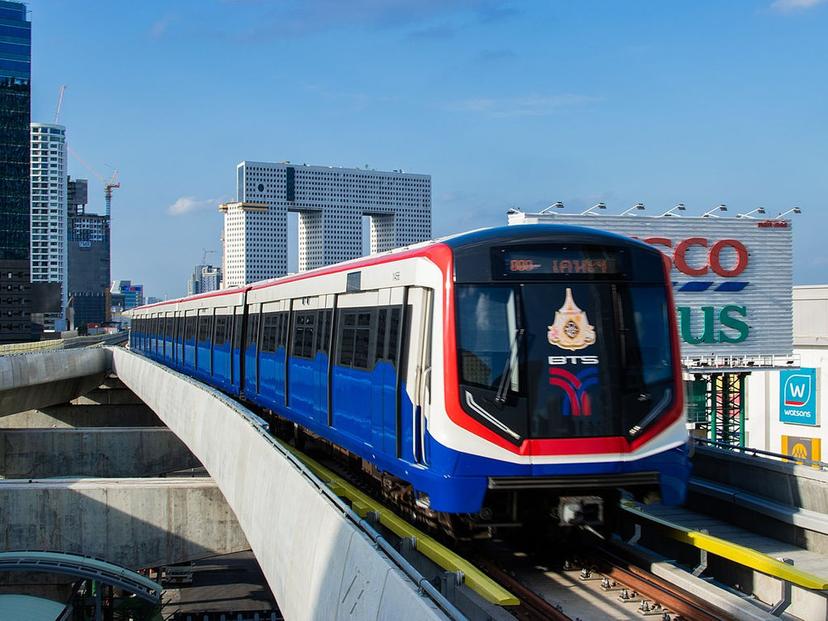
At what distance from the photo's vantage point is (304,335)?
15.1 meters

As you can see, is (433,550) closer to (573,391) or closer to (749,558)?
(573,391)

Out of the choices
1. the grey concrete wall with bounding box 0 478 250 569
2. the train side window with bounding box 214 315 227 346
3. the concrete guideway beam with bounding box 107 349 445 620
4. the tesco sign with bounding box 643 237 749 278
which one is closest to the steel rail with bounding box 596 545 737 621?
the concrete guideway beam with bounding box 107 349 445 620

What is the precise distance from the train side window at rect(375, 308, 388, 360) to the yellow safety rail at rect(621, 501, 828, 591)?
313cm

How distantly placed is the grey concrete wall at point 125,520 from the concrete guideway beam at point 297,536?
10.6 ft

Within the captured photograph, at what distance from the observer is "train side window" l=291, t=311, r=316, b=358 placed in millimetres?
14539

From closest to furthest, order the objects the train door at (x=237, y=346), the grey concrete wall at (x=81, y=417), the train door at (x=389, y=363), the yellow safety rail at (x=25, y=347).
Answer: the train door at (x=389, y=363), the train door at (x=237, y=346), the yellow safety rail at (x=25, y=347), the grey concrete wall at (x=81, y=417)

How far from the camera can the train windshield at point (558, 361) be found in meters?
8.97

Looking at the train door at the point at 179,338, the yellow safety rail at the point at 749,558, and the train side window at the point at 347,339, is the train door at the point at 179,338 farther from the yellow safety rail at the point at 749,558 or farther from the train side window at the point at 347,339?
the yellow safety rail at the point at 749,558

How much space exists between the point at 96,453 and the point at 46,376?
7.22 m

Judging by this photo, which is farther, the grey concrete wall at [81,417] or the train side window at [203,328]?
the grey concrete wall at [81,417]

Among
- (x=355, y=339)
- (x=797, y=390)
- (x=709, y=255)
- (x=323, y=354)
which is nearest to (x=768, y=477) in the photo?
(x=355, y=339)

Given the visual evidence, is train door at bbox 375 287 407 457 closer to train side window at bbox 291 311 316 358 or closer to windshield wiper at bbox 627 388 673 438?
windshield wiper at bbox 627 388 673 438

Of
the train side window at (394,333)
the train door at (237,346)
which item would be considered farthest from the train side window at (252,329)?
the train side window at (394,333)

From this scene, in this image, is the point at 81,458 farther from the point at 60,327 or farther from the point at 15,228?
the point at 60,327
